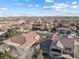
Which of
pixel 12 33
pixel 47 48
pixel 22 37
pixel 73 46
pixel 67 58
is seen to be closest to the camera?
pixel 67 58

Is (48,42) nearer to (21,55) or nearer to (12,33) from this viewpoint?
(21,55)

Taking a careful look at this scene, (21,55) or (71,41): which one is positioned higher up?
(71,41)

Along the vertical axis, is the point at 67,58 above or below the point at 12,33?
below

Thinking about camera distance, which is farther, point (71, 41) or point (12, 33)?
point (12, 33)

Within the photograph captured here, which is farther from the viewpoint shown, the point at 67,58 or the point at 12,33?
the point at 12,33

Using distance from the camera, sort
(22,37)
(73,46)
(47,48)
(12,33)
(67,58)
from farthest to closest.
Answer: (12,33) → (22,37) → (47,48) → (73,46) → (67,58)

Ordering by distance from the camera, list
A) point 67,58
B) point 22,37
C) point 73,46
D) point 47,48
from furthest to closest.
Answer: point 22,37
point 47,48
point 73,46
point 67,58

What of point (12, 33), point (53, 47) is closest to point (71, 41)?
point (53, 47)

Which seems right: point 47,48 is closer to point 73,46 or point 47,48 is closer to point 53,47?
point 53,47

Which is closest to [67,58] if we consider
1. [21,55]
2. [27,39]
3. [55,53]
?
[55,53]
